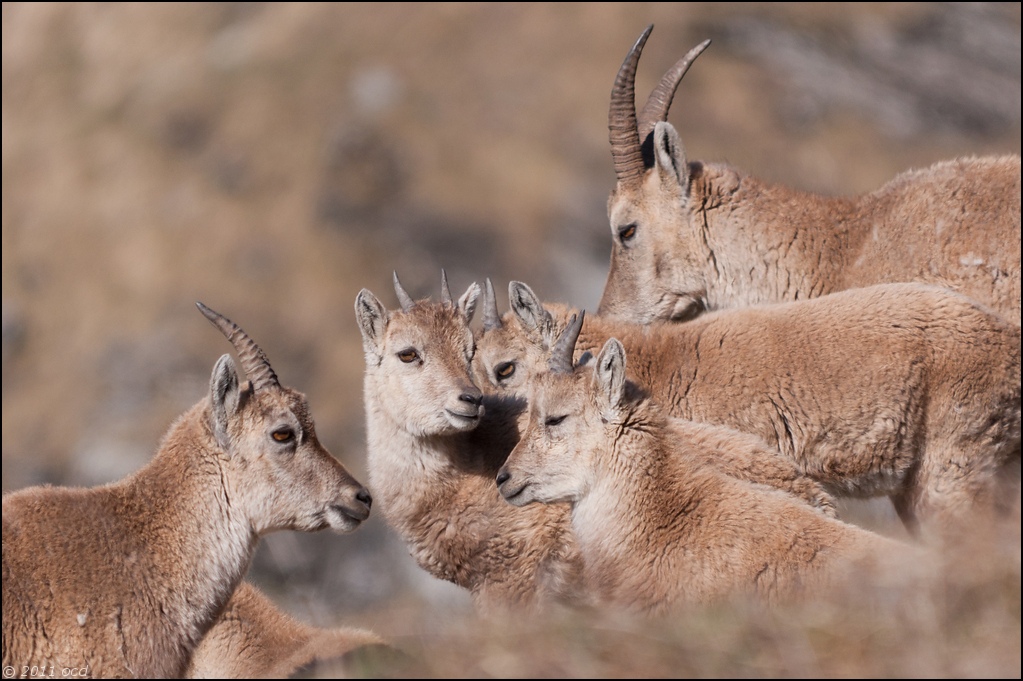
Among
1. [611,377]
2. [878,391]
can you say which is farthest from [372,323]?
[878,391]

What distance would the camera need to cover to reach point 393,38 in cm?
5659

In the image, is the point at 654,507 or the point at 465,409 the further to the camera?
the point at 465,409

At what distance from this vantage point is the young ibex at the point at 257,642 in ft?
28.1

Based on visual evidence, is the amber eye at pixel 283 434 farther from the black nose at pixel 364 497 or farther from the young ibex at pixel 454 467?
the young ibex at pixel 454 467

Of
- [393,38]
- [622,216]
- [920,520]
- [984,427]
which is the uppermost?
[393,38]

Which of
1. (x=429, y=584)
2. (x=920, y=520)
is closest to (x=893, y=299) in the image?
(x=920, y=520)

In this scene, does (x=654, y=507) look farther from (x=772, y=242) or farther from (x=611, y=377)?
(x=772, y=242)

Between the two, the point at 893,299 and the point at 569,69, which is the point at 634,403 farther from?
the point at 569,69

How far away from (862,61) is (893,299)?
4490 cm

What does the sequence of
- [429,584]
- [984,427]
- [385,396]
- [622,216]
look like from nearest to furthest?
1. [984,427]
2. [385,396]
3. [622,216]
4. [429,584]

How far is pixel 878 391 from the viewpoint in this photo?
9.02 meters

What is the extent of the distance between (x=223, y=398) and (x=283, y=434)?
503 millimetres

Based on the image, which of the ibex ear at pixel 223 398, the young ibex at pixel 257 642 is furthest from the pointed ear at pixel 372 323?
the young ibex at pixel 257 642

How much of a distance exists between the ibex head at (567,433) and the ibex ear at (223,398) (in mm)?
1888
